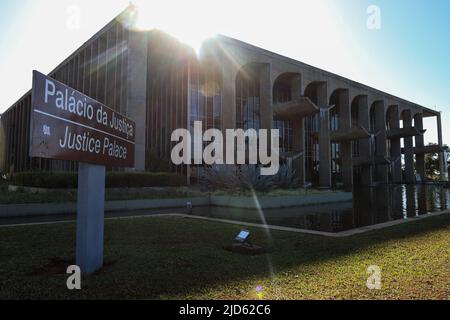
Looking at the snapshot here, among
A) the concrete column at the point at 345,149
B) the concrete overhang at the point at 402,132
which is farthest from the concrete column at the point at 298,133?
the concrete overhang at the point at 402,132

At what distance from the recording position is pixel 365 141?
46.2m

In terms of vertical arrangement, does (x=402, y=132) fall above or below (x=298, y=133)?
above

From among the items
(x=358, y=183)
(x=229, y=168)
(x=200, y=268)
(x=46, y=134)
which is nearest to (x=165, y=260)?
(x=200, y=268)

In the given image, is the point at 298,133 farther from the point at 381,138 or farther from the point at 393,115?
the point at 393,115

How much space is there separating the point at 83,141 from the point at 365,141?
4705 centimetres

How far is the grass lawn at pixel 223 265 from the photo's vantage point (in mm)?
3807

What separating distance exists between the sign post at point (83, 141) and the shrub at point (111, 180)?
11822mm

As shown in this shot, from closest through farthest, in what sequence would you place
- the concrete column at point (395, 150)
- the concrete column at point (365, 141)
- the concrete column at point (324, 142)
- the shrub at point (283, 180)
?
the shrub at point (283, 180) → the concrete column at point (324, 142) → the concrete column at point (365, 141) → the concrete column at point (395, 150)

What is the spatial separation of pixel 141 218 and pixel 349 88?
1506 inches

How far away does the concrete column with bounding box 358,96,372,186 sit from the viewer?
4562cm

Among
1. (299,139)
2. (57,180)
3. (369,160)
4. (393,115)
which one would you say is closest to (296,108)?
(299,139)

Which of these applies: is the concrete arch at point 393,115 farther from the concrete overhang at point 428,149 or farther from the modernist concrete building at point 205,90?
the modernist concrete building at point 205,90

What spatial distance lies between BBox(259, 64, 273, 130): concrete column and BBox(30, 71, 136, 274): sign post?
27071mm
